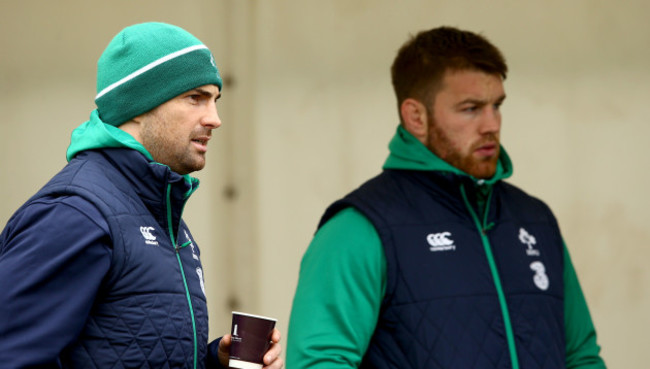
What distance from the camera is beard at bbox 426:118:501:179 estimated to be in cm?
278

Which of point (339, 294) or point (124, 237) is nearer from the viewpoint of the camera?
point (124, 237)

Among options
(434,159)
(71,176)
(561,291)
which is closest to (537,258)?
(561,291)

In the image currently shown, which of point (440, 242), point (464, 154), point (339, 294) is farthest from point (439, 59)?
point (339, 294)

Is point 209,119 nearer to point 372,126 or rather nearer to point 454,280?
point 454,280

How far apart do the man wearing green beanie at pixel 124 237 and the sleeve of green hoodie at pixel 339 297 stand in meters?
0.37

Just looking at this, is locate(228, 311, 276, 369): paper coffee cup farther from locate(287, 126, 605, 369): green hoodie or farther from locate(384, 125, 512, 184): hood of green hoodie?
locate(384, 125, 512, 184): hood of green hoodie

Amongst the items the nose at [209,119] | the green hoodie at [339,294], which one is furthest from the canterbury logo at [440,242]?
the nose at [209,119]

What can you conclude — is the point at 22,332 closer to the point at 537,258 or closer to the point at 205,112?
the point at 205,112

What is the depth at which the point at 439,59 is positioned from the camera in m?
2.84

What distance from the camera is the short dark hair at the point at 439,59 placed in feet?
9.28

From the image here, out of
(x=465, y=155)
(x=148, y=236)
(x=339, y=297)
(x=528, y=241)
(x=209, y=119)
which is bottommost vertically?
(x=339, y=297)

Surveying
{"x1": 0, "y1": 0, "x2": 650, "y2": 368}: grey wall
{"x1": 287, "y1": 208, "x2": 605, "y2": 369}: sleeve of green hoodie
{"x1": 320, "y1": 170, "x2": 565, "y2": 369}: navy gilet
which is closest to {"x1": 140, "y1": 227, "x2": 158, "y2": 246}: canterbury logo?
{"x1": 287, "y1": 208, "x2": 605, "y2": 369}: sleeve of green hoodie

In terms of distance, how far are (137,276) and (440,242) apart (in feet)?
3.45

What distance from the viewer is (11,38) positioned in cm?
366
